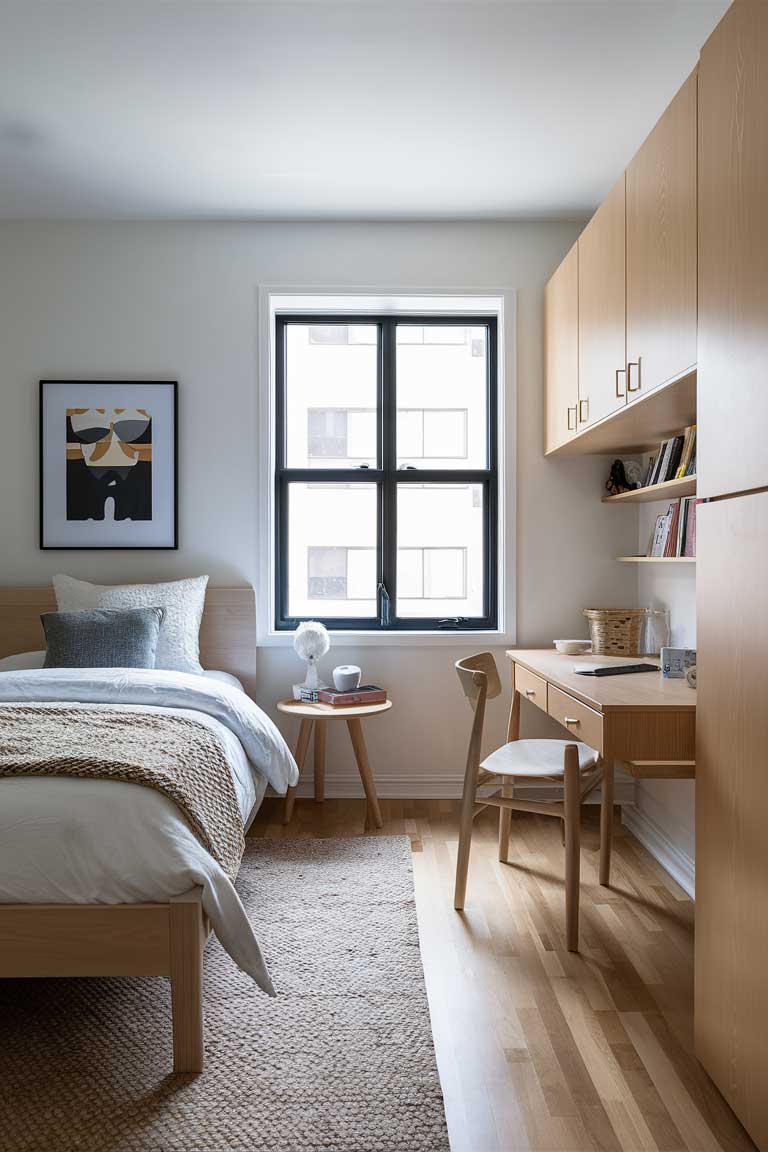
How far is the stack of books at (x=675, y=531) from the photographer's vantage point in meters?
2.94

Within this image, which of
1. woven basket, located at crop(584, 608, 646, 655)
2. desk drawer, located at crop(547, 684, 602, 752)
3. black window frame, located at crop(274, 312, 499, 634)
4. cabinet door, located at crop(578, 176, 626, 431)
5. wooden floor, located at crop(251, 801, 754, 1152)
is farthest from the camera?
black window frame, located at crop(274, 312, 499, 634)

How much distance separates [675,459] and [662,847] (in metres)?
1.49

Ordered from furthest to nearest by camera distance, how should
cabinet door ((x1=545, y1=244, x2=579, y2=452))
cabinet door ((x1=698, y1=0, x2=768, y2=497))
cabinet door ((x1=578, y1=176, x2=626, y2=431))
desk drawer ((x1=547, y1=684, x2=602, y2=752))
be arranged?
1. cabinet door ((x1=545, y1=244, x2=579, y2=452))
2. cabinet door ((x1=578, y1=176, x2=626, y2=431))
3. desk drawer ((x1=547, y1=684, x2=602, y2=752))
4. cabinet door ((x1=698, y1=0, x2=768, y2=497))

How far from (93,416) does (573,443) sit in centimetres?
219

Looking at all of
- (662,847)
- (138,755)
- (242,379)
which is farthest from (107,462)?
(662,847)

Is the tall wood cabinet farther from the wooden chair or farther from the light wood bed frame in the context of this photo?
the light wood bed frame

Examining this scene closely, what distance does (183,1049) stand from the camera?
5.95ft

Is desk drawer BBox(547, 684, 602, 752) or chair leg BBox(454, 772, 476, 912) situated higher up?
desk drawer BBox(547, 684, 602, 752)

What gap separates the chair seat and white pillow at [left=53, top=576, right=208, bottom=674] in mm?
1361

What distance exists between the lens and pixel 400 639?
12.6 feet

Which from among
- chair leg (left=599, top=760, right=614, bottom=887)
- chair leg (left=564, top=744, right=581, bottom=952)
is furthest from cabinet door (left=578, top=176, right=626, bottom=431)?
chair leg (left=599, top=760, right=614, bottom=887)

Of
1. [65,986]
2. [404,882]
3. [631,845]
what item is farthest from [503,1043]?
[631,845]

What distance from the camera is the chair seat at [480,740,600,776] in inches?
105

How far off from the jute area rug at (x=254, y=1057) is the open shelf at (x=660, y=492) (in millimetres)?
1721
